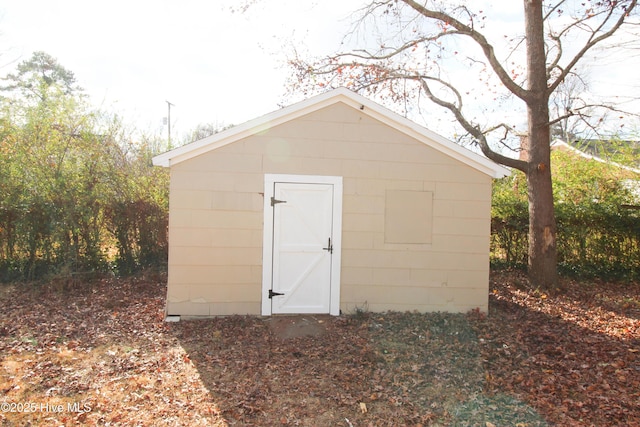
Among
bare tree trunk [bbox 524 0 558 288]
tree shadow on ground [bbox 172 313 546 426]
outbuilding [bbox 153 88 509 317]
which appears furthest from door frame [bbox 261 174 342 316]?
bare tree trunk [bbox 524 0 558 288]

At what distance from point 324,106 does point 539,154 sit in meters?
4.81

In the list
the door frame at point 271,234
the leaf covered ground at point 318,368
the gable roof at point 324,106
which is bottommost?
the leaf covered ground at point 318,368

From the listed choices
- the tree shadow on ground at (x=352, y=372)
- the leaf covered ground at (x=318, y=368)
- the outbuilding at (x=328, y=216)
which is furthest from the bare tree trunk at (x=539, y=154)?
the tree shadow on ground at (x=352, y=372)

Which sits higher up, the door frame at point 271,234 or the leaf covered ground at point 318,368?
the door frame at point 271,234

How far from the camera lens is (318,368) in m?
5.09

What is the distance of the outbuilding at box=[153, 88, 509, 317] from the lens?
6605mm

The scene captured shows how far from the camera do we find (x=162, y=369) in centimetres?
500

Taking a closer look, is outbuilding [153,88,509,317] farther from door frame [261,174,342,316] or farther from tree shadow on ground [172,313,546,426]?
tree shadow on ground [172,313,546,426]

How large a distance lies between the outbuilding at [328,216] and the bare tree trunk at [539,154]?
7.56 ft

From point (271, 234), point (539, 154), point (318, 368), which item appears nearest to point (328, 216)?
point (271, 234)

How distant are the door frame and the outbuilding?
0.02 m

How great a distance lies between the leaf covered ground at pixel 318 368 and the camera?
4.12 m

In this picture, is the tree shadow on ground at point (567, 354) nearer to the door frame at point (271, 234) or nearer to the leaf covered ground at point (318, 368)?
the leaf covered ground at point (318, 368)

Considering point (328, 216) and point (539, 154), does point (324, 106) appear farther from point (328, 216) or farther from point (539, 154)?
point (539, 154)
